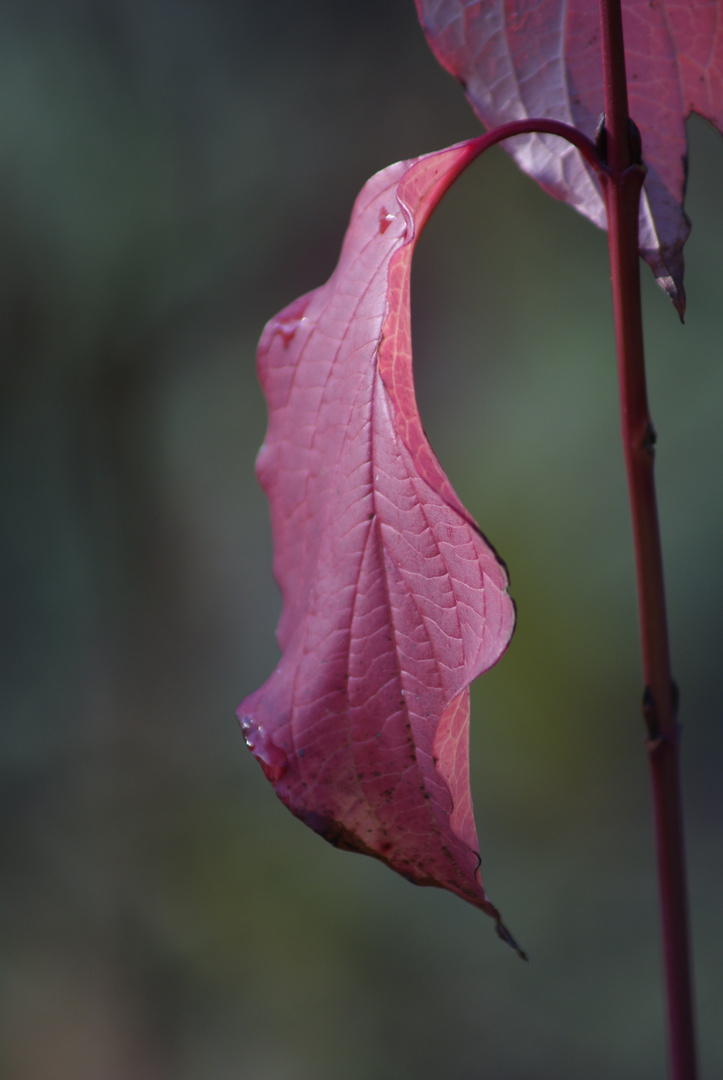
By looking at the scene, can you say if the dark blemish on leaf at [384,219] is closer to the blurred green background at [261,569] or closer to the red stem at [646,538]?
the red stem at [646,538]

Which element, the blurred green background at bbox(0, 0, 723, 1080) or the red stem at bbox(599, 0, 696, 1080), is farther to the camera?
the blurred green background at bbox(0, 0, 723, 1080)

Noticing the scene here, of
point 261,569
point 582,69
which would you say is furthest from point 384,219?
point 261,569

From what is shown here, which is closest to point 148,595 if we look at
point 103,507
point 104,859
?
point 103,507

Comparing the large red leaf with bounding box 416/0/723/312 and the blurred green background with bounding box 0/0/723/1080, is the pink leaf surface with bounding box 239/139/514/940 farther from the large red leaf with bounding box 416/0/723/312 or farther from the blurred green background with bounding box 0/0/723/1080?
the blurred green background with bounding box 0/0/723/1080

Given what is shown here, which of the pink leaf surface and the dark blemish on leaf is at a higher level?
the dark blemish on leaf

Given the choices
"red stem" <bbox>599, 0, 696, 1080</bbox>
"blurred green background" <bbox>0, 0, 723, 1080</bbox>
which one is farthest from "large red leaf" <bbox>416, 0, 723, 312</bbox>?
"blurred green background" <bbox>0, 0, 723, 1080</bbox>

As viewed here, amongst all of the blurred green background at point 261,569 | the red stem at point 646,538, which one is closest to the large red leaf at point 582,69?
the red stem at point 646,538
